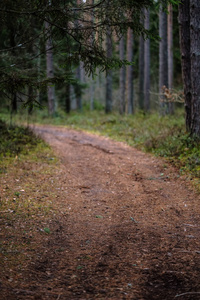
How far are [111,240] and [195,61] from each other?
7128mm

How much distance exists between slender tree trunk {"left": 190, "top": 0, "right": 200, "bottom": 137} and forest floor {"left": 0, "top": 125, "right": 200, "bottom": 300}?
2.17 meters

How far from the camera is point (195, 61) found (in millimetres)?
9609

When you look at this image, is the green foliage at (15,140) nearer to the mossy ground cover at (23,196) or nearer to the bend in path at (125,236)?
the mossy ground cover at (23,196)

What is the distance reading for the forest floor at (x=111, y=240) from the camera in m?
3.56

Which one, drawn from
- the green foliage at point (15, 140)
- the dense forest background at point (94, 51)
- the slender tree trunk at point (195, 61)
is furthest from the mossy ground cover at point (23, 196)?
the slender tree trunk at point (195, 61)

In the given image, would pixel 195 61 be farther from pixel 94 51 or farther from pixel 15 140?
pixel 15 140

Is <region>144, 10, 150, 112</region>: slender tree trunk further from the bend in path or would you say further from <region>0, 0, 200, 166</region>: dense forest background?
the bend in path

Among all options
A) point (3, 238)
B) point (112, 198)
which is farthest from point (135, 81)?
point (3, 238)

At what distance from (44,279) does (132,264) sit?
4.02 feet

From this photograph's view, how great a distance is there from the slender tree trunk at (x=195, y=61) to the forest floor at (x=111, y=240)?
7.11 ft

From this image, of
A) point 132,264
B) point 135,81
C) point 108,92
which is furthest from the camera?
point 135,81

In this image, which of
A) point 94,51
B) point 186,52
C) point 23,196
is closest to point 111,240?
point 23,196

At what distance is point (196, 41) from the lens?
9.50m

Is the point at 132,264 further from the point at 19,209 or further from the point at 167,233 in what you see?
the point at 19,209
